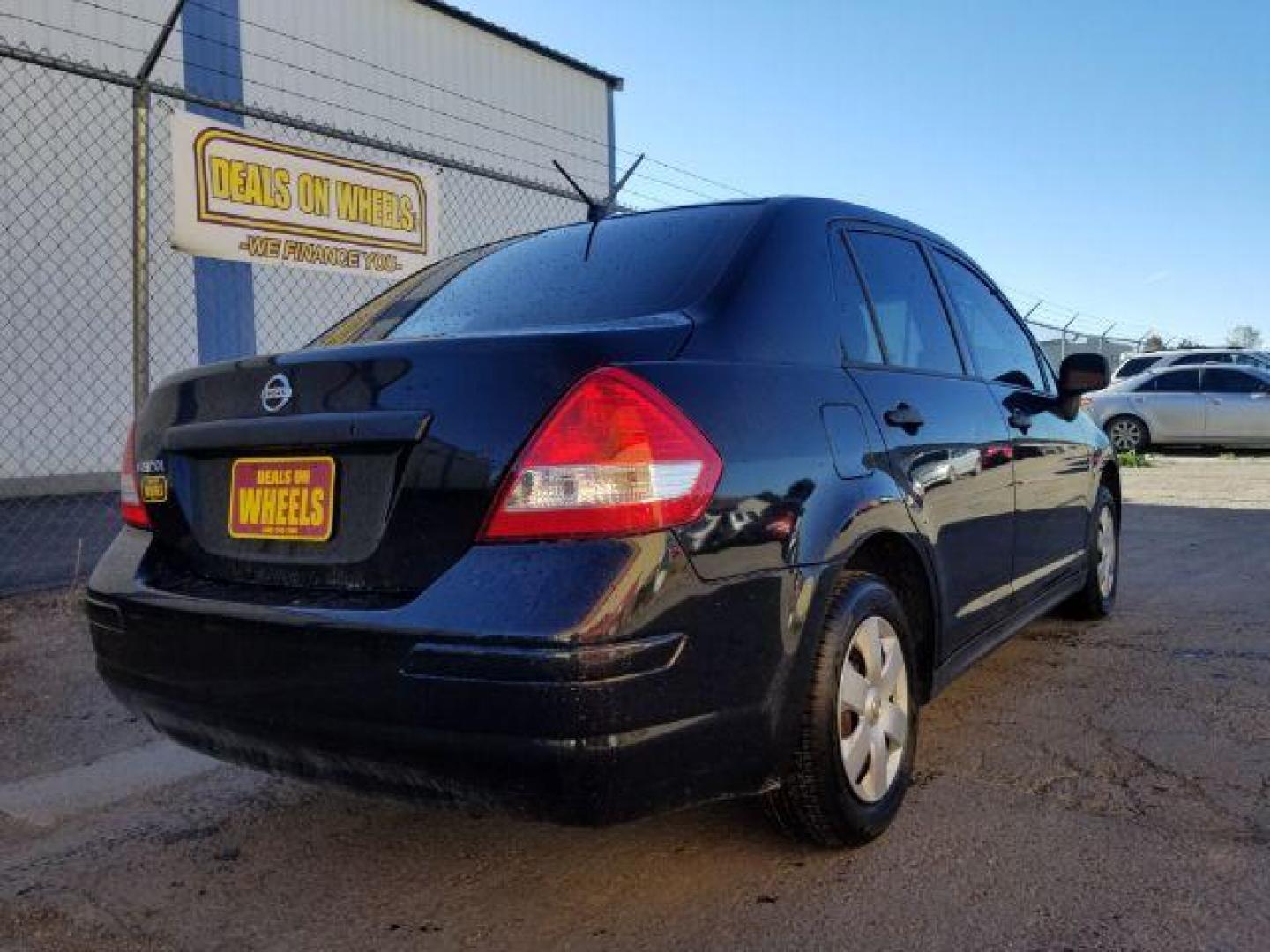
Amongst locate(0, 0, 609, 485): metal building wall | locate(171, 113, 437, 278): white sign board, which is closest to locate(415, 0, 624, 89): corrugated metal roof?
locate(0, 0, 609, 485): metal building wall

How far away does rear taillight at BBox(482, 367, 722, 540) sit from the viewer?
196cm

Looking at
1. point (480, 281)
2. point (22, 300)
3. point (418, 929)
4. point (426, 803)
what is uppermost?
point (22, 300)

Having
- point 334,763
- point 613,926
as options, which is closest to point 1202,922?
point 613,926

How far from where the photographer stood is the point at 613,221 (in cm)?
311

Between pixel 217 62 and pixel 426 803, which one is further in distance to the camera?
pixel 217 62

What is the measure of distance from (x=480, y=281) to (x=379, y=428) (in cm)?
107

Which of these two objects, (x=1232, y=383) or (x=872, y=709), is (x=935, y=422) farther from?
(x=1232, y=383)

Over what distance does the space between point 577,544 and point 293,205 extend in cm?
436

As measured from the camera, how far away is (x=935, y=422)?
3.01 m

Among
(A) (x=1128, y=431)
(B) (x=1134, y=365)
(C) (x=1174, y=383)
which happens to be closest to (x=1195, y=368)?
(C) (x=1174, y=383)

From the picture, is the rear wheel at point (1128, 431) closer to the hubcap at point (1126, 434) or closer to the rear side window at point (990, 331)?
the hubcap at point (1126, 434)

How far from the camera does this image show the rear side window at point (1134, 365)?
18234 mm

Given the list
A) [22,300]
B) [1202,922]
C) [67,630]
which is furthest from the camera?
[22,300]

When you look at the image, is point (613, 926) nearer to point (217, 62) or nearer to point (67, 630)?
point (67, 630)
